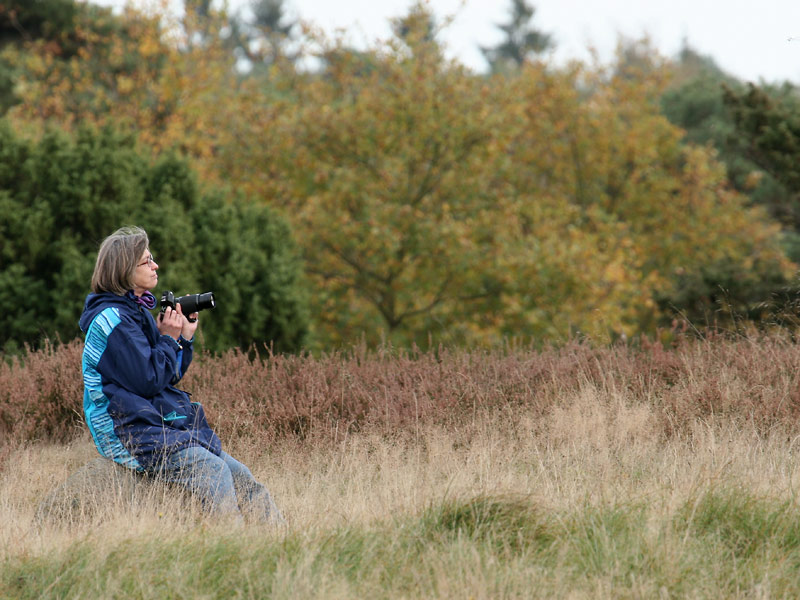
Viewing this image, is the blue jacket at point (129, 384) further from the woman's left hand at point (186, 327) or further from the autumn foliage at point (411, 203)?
the autumn foliage at point (411, 203)

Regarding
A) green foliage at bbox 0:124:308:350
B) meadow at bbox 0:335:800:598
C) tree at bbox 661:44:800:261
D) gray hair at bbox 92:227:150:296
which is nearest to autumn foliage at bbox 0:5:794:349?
green foliage at bbox 0:124:308:350

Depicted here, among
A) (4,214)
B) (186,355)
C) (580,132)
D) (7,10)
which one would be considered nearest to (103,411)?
(186,355)

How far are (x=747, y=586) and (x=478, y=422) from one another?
2.81m

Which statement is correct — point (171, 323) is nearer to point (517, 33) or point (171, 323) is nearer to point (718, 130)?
point (718, 130)

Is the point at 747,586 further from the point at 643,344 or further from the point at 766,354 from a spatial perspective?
the point at 643,344

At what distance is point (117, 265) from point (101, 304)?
0.21 m

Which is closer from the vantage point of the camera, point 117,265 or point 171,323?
point 117,265

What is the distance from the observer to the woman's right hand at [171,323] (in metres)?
4.57

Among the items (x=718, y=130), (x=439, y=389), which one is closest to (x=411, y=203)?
(x=439, y=389)

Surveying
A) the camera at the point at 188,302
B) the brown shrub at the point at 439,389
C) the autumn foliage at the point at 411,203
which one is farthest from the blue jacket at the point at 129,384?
the autumn foliage at the point at 411,203

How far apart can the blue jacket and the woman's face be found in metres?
0.08

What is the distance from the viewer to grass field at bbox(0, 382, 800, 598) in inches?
143

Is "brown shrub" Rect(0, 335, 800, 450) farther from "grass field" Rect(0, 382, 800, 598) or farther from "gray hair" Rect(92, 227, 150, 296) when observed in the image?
"gray hair" Rect(92, 227, 150, 296)

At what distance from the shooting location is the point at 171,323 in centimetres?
456
